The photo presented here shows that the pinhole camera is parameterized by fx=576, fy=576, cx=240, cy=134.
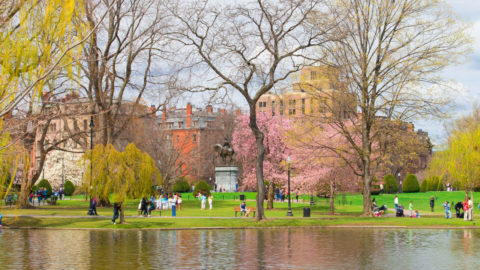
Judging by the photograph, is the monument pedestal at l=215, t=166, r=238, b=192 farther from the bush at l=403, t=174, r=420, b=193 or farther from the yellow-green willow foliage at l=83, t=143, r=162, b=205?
the yellow-green willow foliage at l=83, t=143, r=162, b=205

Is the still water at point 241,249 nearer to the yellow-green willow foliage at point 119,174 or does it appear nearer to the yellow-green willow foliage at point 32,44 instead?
the yellow-green willow foliage at point 119,174

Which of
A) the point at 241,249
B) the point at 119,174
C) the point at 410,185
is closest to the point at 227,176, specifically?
the point at 410,185

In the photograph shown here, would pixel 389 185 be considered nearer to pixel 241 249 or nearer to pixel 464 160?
pixel 464 160

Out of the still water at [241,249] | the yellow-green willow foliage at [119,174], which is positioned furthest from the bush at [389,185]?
the yellow-green willow foliage at [119,174]

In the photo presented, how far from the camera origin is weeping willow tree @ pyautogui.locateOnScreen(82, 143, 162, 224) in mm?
31422

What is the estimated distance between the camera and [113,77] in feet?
159

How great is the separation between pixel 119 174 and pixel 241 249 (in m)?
11.3

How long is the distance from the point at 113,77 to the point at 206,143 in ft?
210

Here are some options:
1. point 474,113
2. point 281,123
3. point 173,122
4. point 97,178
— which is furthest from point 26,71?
point 173,122

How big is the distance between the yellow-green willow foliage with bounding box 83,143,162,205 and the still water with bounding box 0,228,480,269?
238 centimetres

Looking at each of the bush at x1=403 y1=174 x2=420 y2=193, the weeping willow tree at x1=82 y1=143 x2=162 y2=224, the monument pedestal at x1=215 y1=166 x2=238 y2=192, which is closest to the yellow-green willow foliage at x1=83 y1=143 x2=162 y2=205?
the weeping willow tree at x1=82 y1=143 x2=162 y2=224

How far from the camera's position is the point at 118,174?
31.3 meters

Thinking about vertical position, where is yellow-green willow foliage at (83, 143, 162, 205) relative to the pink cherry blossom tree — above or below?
below

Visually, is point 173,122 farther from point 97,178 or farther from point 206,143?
point 97,178
